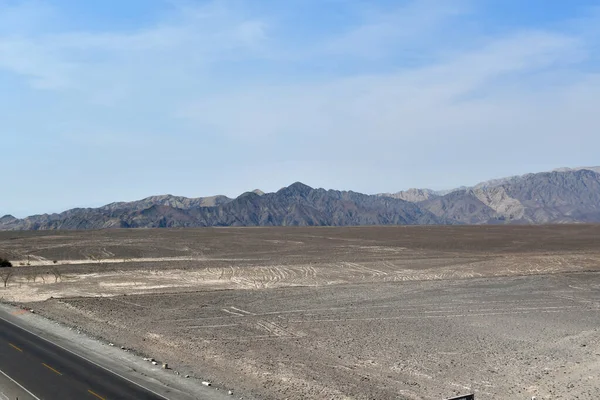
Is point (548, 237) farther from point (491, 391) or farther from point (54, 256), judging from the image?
point (491, 391)

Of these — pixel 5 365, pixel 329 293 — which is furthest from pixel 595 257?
pixel 5 365

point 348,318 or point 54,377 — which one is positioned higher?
point 54,377

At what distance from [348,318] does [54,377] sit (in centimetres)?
1628

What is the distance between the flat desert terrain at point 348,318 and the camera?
69.5 ft

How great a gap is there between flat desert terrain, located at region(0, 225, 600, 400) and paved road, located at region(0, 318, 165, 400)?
9.47 feet

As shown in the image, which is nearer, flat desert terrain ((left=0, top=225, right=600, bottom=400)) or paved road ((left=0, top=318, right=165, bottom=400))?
paved road ((left=0, top=318, right=165, bottom=400))

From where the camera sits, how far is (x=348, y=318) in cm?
3219

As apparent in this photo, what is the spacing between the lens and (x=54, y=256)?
237 feet

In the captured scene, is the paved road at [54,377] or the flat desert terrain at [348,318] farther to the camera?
the flat desert terrain at [348,318]

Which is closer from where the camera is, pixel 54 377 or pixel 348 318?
pixel 54 377

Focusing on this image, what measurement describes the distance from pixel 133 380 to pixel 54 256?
189 ft

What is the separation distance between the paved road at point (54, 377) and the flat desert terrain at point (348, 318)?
2886 mm

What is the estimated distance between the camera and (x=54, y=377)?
811 inches

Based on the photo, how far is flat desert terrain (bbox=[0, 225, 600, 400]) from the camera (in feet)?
69.5
